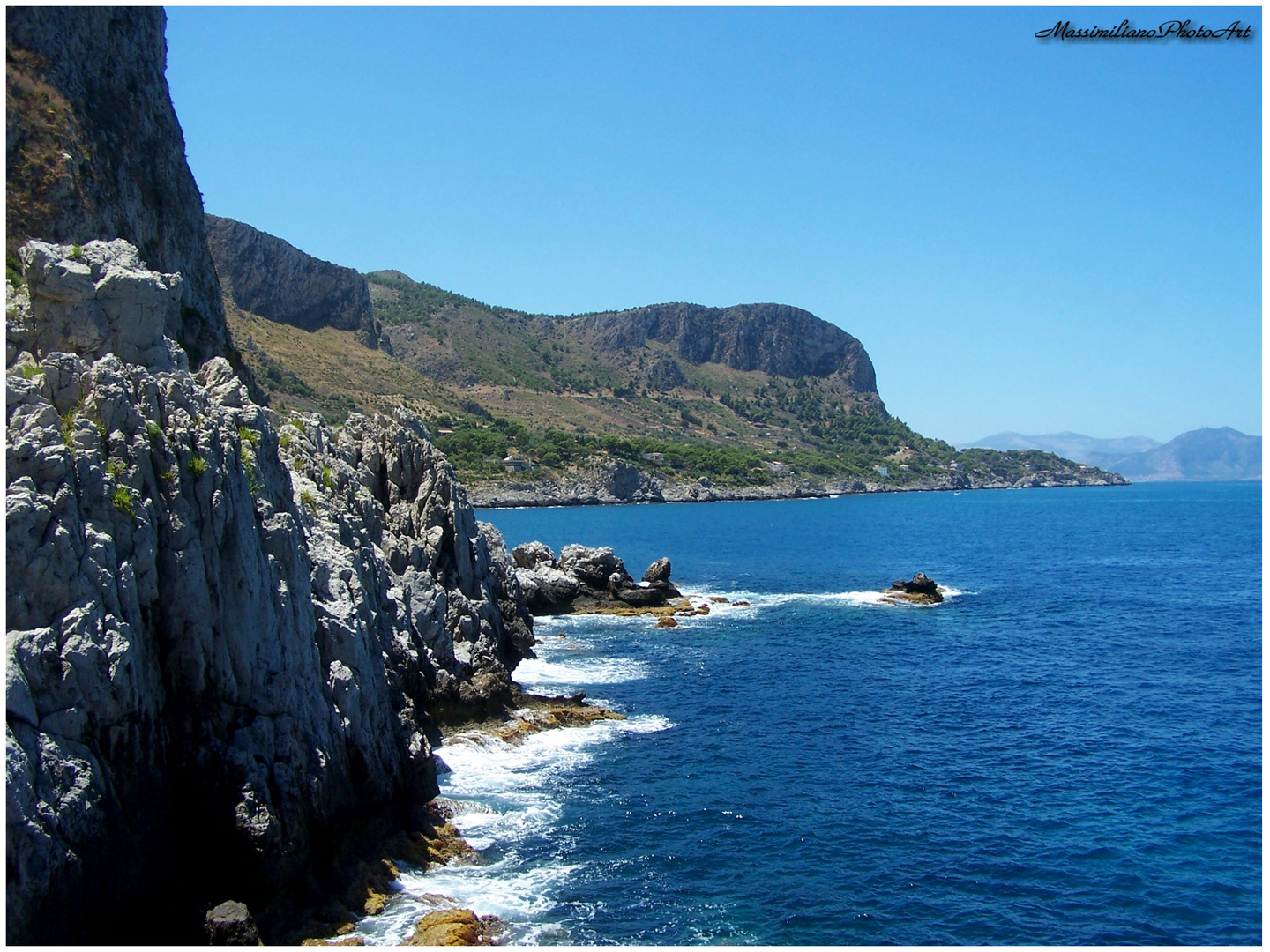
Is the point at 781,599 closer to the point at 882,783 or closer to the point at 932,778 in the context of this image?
the point at 932,778

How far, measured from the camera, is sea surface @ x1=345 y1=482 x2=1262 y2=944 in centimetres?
2369

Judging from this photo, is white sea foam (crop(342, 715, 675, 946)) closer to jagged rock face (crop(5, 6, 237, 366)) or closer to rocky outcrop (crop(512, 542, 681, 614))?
jagged rock face (crop(5, 6, 237, 366))

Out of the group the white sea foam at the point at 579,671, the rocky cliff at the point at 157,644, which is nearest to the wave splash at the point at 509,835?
the rocky cliff at the point at 157,644

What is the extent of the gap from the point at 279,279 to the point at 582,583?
136 metres

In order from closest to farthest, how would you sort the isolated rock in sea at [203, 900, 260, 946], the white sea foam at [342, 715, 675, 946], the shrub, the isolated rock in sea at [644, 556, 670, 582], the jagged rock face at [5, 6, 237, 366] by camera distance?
1. the isolated rock in sea at [203, 900, 260, 946]
2. the shrub
3. the white sea foam at [342, 715, 675, 946]
4. the jagged rock face at [5, 6, 237, 366]
5. the isolated rock in sea at [644, 556, 670, 582]

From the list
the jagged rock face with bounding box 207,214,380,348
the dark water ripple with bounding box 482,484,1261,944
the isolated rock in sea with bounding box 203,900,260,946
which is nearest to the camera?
the isolated rock in sea with bounding box 203,900,260,946

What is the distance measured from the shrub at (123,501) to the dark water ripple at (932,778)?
1324 centimetres

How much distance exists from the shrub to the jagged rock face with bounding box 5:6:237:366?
836 inches

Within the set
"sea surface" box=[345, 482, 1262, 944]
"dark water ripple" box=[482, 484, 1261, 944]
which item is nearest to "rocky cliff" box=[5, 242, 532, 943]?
"sea surface" box=[345, 482, 1262, 944]

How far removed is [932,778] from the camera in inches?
1294

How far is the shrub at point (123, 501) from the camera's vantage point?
19.5 m

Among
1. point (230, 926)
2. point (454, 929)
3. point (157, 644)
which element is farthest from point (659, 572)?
point (230, 926)

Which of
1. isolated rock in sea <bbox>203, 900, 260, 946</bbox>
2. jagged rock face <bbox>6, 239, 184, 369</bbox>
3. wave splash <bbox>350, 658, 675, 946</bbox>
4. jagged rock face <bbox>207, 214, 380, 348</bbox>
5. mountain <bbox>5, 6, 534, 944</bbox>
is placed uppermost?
jagged rock face <bbox>207, 214, 380, 348</bbox>

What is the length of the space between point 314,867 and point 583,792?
10.6 m
